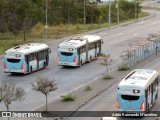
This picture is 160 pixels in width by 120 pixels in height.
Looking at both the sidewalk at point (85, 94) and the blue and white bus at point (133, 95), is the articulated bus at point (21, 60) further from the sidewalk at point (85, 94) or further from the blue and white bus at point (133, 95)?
the blue and white bus at point (133, 95)

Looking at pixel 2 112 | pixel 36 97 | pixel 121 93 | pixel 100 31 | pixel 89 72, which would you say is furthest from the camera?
pixel 100 31

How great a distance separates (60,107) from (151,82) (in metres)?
6.75

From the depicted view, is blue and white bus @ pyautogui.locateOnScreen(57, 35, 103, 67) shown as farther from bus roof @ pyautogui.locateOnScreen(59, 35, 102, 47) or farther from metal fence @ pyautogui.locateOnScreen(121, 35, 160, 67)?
metal fence @ pyautogui.locateOnScreen(121, 35, 160, 67)

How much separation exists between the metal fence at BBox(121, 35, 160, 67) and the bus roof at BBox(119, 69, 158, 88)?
17.0m

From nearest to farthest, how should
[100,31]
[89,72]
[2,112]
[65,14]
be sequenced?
1. [2,112]
2. [89,72]
3. [100,31]
4. [65,14]

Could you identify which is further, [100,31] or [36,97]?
[100,31]

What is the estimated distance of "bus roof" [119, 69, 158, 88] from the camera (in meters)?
34.5

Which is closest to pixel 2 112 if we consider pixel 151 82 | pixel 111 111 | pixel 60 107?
pixel 60 107

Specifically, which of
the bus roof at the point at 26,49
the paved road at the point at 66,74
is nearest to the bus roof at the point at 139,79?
the paved road at the point at 66,74

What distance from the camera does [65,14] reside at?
4614 inches

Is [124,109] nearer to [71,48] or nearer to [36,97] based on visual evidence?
[36,97]

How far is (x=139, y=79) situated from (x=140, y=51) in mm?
24809

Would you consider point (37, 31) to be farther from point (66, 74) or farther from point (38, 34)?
point (66, 74)

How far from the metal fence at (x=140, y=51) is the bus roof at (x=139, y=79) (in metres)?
17.0
